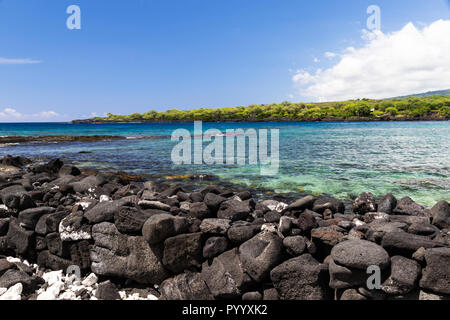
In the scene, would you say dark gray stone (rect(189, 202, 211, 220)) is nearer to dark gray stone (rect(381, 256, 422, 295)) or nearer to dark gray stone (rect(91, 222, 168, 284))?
dark gray stone (rect(91, 222, 168, 284))

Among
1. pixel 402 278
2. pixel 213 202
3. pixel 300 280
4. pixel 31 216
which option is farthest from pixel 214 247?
pixel 31 216

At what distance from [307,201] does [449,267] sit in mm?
2774

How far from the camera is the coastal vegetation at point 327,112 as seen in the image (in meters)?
116

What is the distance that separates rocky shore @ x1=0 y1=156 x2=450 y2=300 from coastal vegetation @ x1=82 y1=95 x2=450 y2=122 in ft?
417

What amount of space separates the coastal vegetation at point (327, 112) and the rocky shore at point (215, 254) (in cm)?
12712

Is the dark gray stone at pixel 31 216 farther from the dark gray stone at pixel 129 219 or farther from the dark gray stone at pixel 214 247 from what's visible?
the dark gray stone at pixel 214 247

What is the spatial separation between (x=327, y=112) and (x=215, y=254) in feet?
492

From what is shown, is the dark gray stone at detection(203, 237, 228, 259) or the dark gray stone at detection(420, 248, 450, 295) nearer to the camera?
the dark gray stone at detection(420, 248, 450, 295)

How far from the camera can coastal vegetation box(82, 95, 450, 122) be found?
379ft

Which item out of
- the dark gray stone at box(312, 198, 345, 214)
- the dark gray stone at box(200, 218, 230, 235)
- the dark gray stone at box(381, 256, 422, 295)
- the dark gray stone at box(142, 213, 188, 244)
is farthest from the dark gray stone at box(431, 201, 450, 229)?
the dark gray stone at box(142, 213, 188, 244)

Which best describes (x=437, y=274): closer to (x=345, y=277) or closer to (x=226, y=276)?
(x=345, y=277)

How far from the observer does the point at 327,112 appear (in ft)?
468
